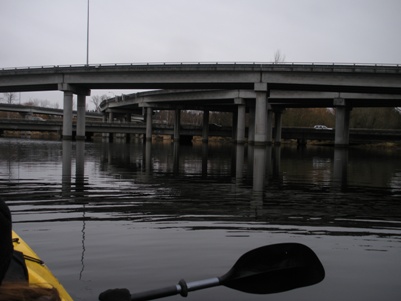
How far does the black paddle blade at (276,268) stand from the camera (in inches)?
139

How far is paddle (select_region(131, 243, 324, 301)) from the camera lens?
352 centimetres

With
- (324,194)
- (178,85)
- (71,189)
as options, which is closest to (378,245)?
(324,194)

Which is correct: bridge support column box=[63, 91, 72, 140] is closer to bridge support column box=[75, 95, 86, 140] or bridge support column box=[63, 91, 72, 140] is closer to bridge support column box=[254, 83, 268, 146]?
bridge support column box=[75, 95, 86, 140]

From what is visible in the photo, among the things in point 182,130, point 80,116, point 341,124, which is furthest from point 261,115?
point 182,130

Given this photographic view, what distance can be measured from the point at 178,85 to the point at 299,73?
1408cm

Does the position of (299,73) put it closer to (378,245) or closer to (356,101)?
(356,101)

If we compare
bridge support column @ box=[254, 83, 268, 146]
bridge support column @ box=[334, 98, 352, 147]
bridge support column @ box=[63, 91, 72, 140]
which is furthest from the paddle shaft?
bridge support column @ box=[334, 98, 352, 147]

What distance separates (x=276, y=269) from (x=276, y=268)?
1cm

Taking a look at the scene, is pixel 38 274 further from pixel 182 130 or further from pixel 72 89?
pixel 182 130

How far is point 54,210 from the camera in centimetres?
796

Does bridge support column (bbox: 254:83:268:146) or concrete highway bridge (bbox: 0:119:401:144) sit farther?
concrete highway bridge (bbox: 0:119:401:144)

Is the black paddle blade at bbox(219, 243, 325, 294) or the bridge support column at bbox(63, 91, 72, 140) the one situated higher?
the bridge support column at bbox(63, 91, 72, 140)

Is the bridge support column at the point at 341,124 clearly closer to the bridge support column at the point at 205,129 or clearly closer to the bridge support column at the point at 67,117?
the bridge support column at the point at 205,129

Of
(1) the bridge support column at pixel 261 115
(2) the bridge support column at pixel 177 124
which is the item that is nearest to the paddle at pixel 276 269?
(1) the bridge support column at pixel 261 115
